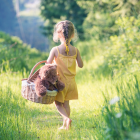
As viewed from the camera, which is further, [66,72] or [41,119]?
[41,119]

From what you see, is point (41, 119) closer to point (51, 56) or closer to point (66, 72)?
point (66, 72)

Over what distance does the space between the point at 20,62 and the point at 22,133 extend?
16.2ft

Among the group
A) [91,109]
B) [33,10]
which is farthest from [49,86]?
[33,10]

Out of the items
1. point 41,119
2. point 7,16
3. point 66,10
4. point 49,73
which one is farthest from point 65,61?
point 7,16

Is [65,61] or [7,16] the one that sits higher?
[7,16]

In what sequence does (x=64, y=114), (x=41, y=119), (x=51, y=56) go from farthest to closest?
(x=41, y=119) < (x=51, y=56) < (x=64, y=114)

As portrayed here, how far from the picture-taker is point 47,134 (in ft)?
8.29

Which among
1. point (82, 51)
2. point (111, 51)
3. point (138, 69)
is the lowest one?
point (138, 69)

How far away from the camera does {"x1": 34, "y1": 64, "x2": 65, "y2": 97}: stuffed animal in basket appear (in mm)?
2529

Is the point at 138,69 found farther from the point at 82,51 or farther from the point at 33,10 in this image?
the point at 33,10

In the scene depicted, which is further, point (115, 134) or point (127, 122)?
point (127, 122)

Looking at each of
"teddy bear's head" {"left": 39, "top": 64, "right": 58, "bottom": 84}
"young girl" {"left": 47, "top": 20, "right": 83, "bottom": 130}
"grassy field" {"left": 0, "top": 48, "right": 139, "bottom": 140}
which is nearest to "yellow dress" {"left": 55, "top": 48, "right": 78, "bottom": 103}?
"young girl" {"left": 47, "top": 20, "right": 83, "bottom": 130}

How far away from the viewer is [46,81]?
2.65 metres

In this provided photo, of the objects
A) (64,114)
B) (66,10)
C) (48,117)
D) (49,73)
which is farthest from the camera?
(66,10)
